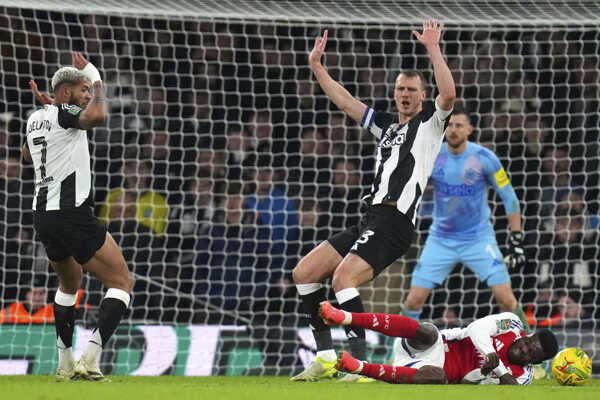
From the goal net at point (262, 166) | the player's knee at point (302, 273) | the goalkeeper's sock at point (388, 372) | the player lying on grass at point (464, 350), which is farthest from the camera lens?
the goal net at point (262, 166)

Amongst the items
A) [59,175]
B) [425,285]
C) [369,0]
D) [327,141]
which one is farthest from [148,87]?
[59,175]

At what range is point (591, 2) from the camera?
767cm

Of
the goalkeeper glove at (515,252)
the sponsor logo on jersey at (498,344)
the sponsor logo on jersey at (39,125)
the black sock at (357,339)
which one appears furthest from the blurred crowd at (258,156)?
the sponsor logo on jersey at (39,125)

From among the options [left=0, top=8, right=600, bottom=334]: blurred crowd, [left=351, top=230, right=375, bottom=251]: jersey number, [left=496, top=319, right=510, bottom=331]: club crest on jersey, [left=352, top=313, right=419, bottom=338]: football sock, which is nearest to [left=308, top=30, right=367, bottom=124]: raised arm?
[left=351, top=230, right=375, bottom=251]: jersey number

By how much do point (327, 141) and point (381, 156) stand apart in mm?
4194

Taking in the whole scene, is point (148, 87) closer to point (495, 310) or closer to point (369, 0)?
point (369, 0)

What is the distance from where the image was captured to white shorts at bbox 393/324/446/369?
533cm

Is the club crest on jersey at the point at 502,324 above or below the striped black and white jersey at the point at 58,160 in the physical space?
below

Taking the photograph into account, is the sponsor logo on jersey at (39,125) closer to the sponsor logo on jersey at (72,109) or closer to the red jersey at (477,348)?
the sponsor logo on jersey at (72,109)

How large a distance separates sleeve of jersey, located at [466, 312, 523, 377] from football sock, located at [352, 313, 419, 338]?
35 cm

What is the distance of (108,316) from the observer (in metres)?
5.32

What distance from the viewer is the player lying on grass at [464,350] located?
515cm

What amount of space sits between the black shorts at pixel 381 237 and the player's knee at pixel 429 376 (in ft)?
1.91

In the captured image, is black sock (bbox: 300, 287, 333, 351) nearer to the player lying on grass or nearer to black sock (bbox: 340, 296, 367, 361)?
black sock (bbox: 340, 296, 367, 361)
